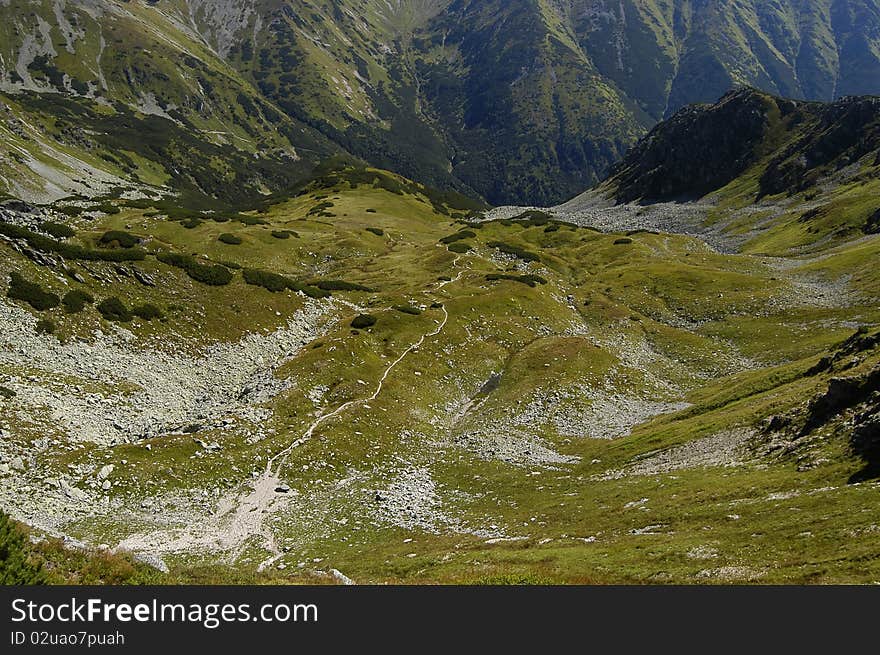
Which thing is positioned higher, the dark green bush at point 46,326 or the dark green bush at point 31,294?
the dark green bush at point 31,294

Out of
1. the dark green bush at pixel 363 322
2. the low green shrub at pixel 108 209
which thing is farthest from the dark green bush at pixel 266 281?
the low green shrub at pixel 108 209

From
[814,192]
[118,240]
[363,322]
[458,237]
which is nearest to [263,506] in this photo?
[363,322]

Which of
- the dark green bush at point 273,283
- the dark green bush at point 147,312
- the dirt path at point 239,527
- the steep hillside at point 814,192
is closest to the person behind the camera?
the dirt path at point 239,527

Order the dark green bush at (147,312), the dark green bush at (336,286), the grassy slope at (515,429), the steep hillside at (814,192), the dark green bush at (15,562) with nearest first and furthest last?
the dark green bush at (15,562) < the grassy slope at (515,429) < the dark green bush at (147,312) < the dark green bush at (336,286) < the steep hillside at (814,192)

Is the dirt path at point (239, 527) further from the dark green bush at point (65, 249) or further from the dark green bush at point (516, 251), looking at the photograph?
the dark green bush at point (516, 251)

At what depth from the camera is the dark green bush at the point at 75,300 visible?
4400 cm

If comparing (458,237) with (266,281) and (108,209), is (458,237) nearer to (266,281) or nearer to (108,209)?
(266,281)

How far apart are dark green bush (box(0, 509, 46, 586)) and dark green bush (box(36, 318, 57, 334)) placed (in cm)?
3163

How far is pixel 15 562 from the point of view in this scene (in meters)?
13.2

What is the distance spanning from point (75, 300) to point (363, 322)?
26.4m

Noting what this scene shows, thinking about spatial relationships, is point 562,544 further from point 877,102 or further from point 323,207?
point 877,102

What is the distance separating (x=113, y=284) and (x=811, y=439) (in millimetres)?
53691

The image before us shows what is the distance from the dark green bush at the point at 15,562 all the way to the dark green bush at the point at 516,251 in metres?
94.6
